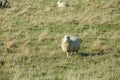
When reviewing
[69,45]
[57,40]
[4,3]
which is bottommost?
[57,40]

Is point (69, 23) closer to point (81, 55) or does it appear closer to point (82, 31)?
point (82, 31)

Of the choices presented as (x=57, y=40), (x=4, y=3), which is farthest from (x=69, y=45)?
(x=4, y=3)

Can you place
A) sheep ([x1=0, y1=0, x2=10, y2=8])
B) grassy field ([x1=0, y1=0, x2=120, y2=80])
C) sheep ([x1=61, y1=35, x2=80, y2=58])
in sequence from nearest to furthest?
grassy field ([x1=0, y1=0, x2=120, y2=80]) < sheep ([x1=61, y1=35, x2=80, y2=58]) < sheep ([x1=0, y1=0, x2=10, y2=8])

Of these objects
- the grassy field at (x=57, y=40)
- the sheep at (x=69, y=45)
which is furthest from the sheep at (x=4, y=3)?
the sheep at (x=69, y=45)

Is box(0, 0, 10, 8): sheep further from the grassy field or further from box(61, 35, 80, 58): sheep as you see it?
box(61, 35, 80, 58): sheep

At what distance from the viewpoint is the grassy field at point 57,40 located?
31.7 ft

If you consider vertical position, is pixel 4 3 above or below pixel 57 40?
above

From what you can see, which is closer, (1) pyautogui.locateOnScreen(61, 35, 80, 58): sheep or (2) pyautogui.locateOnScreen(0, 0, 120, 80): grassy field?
(2) pyautogui.locateOnScreen(0, 0, 120, 80): grassy field

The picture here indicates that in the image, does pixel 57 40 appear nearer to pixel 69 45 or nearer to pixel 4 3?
pixel 69 45

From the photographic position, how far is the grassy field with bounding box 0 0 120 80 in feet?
31.7

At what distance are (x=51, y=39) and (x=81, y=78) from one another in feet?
16.9

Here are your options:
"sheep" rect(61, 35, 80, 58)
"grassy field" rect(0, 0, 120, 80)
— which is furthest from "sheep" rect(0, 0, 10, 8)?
"sheep" rect(61, 35, 80, 58)

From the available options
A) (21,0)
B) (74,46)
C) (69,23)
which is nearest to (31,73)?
(74,46)

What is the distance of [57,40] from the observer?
13.6 m
